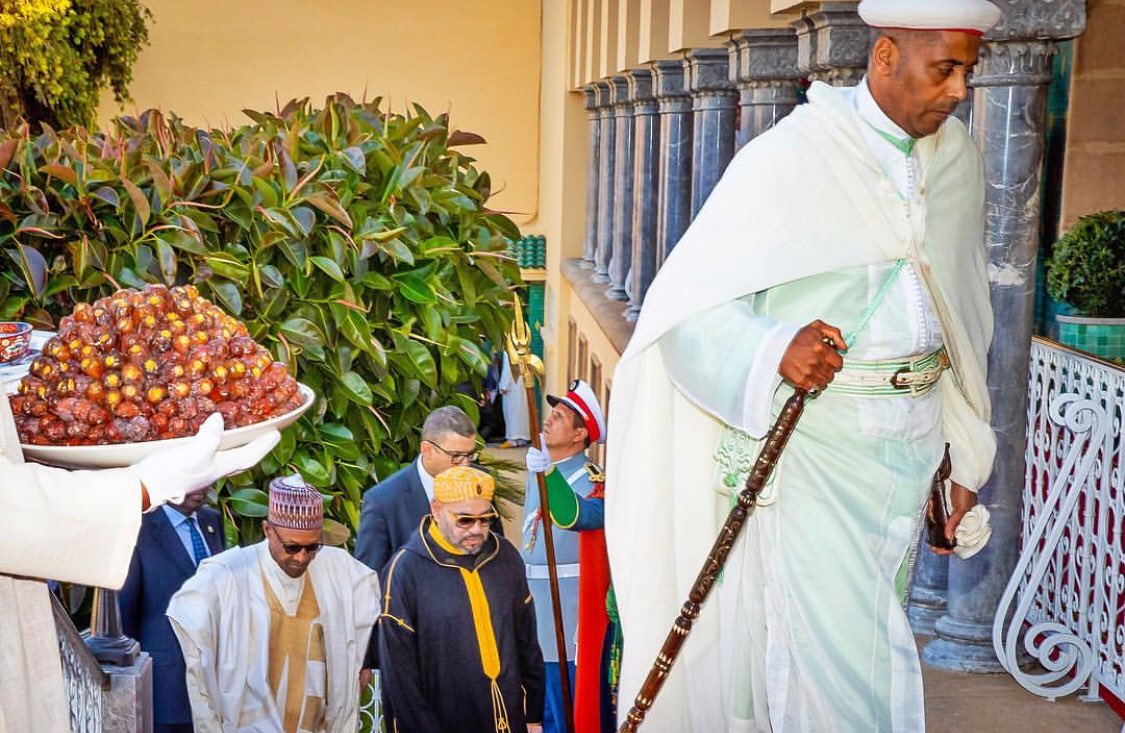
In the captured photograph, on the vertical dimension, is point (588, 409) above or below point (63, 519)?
below

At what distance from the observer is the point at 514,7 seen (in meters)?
21.8

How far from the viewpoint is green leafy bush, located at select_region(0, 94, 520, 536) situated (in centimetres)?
556

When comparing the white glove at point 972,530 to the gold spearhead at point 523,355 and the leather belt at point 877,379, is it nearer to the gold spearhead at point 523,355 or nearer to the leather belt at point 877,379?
the leather belt at point 877,379

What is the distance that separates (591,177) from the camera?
1933 cm

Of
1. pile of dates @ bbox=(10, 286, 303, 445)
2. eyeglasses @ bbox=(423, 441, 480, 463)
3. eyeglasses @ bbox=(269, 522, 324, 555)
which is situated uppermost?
pile of dates @ bbox=(10, 286, 303, 445)

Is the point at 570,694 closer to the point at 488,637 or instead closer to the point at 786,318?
the point at 488,637

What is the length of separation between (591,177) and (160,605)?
1415cm

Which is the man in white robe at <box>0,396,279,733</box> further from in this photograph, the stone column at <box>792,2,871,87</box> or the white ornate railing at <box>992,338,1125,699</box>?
the stone column at <box>792,2,871,87</box>

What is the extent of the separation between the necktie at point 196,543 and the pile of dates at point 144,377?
271 cm

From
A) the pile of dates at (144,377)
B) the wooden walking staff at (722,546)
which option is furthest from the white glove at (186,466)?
the wooden walking staff at (722,546)

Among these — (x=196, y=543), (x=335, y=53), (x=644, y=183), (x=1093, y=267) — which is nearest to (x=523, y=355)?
(x=196, y=543)

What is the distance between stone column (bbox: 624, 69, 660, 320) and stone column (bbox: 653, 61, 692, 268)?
4.36 feet

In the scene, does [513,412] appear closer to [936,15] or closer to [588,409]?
[588,409]

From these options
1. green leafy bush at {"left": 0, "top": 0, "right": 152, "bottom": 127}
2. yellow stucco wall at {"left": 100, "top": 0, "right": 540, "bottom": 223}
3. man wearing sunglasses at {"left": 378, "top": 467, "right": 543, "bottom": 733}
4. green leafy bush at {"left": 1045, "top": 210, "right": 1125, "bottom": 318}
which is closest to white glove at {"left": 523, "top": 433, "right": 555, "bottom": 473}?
man wearing sunglasses at {"left": 378, "top": 467, "right": 543, "bottom": 733}
